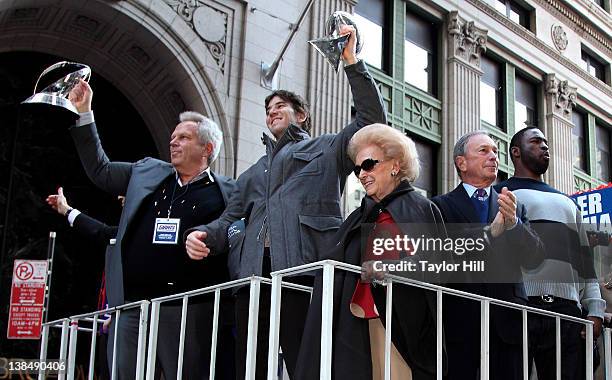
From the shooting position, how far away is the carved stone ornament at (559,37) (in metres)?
21.0

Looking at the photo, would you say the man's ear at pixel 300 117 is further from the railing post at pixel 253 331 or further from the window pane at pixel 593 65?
the window pane at pixel 593 65

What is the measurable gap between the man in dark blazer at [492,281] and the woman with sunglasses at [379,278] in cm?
47

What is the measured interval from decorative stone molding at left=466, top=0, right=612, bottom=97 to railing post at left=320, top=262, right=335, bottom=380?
15905mm

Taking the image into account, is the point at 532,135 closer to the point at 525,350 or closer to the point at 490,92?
the point at 525,350

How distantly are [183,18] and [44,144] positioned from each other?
284 centimetres

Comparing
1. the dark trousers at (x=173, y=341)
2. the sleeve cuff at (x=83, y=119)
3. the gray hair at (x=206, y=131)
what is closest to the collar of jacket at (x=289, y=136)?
the gray hair at (x=206, y=131)

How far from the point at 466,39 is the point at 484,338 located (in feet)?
47.9

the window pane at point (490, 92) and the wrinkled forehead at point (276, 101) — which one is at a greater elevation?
the window pane at point (490, 92)

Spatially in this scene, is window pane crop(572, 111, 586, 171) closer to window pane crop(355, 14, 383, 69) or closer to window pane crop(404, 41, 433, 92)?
window pane crop(404, 41, 433, 92)

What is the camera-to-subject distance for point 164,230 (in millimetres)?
4926

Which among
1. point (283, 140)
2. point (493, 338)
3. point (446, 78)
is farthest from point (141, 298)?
point (446, 78)

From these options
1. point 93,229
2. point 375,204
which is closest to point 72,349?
point 93,229

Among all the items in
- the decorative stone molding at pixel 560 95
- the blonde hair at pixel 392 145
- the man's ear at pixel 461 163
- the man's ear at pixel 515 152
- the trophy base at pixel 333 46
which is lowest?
the blonde hair at pixel 392 145

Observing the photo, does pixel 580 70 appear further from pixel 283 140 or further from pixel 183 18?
pixel 283 140
